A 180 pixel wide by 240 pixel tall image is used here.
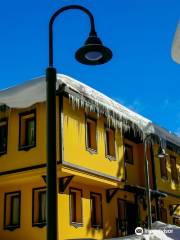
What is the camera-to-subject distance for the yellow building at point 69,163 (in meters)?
18.1

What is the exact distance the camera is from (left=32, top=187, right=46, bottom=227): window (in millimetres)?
18516

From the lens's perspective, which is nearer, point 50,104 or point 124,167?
point 50,104

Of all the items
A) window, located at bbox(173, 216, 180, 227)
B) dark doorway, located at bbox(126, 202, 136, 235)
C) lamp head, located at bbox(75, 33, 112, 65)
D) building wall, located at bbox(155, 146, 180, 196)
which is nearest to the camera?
lamp head, located at bbox(75, 33, 112, 65)

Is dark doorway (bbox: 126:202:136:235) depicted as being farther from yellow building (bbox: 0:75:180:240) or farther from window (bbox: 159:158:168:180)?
window (bbox: 159:158:168:180)

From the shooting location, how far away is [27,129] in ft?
63.8

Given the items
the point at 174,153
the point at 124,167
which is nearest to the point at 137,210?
the point at 124,167

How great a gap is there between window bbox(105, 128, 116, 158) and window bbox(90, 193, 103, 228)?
79.1 inches

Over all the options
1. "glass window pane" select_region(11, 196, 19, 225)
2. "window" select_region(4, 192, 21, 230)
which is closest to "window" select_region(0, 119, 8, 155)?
"window" select_region(4, 192, 21, 230)

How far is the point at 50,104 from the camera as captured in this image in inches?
244

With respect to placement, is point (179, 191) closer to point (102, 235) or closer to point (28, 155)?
point (102, 235)

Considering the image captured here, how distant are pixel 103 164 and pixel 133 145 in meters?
4.31

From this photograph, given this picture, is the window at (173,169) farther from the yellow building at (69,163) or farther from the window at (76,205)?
the window at (76,205)

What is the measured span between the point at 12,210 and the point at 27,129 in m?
3.44

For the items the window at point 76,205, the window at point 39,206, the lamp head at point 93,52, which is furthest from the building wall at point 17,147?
the lamp head at point 93,52
